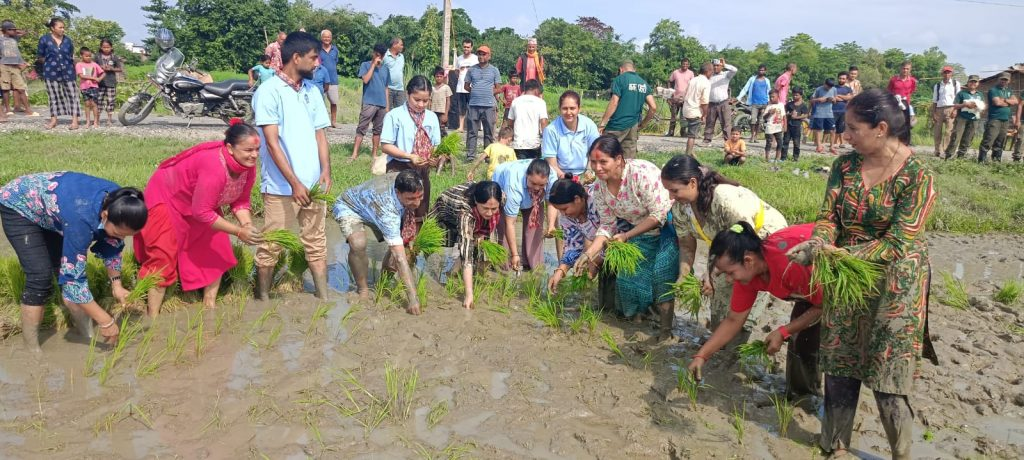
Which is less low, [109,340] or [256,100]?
[256,100]

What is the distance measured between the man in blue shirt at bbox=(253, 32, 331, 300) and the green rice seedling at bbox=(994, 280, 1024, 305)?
528 centimetres

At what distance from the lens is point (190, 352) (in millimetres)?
4070

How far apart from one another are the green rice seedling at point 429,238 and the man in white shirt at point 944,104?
11635mm

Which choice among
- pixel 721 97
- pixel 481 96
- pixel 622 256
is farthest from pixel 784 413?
pixel 721 97

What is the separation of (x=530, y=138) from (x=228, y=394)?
4785mm

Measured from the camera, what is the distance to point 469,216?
16.5 ft

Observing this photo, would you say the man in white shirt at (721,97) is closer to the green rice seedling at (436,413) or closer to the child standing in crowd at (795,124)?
the child standing in crowd at (795,124)

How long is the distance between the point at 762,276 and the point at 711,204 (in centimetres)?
71

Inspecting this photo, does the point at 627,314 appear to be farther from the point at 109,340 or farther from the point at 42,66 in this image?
the point at 42,66

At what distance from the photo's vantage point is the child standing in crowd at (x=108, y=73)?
11602 millimetres

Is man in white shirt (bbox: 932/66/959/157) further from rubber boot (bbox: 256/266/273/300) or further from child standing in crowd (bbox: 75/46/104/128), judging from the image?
child standing in crowd (bbox: 75/46/104/128)

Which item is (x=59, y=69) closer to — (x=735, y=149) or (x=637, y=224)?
(x=637, y=224)

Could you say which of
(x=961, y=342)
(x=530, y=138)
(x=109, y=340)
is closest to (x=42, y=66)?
(x=530, y=138)

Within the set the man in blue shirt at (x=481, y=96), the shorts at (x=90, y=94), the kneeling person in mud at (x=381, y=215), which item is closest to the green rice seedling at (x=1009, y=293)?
the kneeling person in mud at (x=381, y=215)
